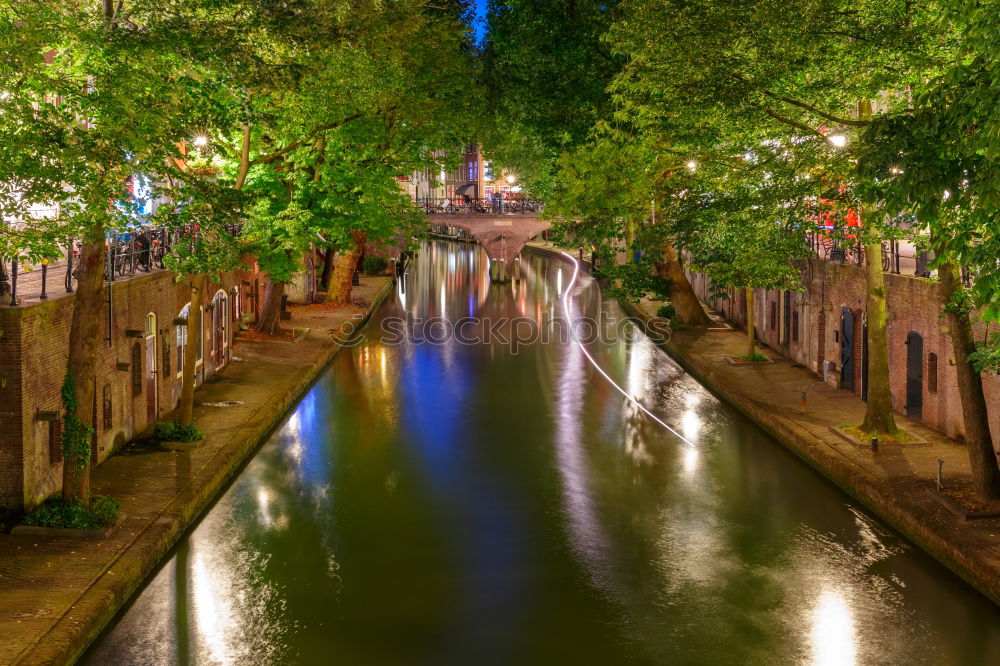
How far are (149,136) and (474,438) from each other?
38.1 ft

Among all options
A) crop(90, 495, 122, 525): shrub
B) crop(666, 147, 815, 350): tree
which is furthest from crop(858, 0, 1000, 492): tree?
crop(90, 495, 122, 525): shrub

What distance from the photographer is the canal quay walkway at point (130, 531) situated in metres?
12.5

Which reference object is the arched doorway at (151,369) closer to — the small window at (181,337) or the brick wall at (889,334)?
the small window at (181,337)

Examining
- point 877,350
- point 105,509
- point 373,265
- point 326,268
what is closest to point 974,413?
point 877,350

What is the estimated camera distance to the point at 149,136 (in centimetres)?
1434

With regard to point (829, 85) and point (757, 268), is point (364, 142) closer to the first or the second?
point (757, 268)

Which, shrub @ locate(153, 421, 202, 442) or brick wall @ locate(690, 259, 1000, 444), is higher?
brick wall @ locate(690, 259, 1000, 444)

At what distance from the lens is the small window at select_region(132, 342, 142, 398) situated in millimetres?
21758

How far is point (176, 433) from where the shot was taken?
21.2 m

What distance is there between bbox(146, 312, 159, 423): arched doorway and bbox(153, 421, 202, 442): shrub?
142 cm

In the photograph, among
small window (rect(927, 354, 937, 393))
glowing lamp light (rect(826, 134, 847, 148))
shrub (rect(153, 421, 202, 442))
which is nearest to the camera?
glowing lamp light (rect(826, 134, 847, 148))

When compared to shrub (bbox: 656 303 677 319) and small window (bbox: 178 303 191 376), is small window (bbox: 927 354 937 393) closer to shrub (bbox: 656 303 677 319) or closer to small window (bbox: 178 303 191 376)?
small window (bbox: 178 303 191 376)

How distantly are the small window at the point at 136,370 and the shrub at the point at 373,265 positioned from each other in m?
40.1

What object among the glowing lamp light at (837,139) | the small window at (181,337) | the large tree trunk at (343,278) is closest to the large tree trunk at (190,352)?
the small window at (181,337)
